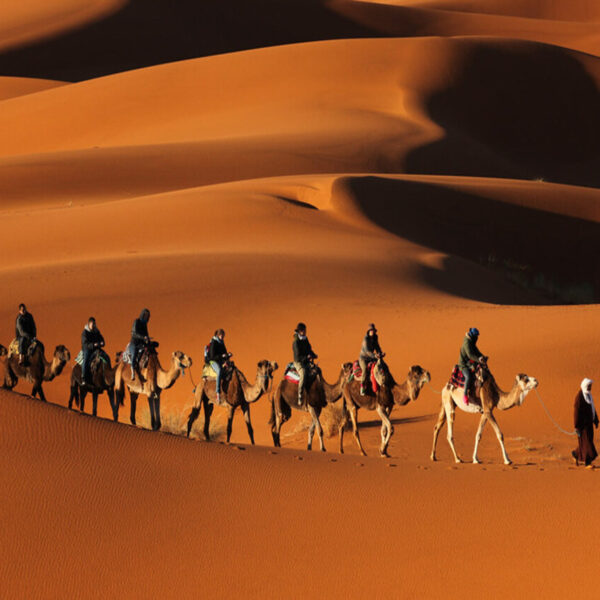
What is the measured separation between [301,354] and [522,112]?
51561 millimetres

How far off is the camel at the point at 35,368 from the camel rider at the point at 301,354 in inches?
161

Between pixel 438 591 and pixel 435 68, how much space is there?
5963 centimetres

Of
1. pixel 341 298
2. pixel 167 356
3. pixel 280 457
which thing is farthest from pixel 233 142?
pixel 280 457

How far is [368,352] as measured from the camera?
16312mm

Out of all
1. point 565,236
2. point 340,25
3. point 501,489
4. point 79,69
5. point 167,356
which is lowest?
point 501,489

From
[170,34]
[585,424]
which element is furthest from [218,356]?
[170,34]

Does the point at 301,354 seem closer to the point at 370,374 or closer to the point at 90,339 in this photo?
the point at 370,374

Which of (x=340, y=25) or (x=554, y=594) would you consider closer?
(x=554, y=594)

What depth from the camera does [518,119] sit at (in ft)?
212

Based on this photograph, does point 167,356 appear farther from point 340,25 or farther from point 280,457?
point 340,25

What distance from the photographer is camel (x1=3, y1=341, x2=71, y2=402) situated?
1805 centimetres

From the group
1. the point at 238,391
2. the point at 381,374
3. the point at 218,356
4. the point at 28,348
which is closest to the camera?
the point at 381,374

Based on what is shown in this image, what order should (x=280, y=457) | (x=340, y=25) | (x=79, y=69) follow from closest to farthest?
(x=280, y=457)
(x=79, y=69)
(x=340, y=25)

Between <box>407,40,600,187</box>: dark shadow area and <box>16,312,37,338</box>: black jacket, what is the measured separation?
38757 millimetres
